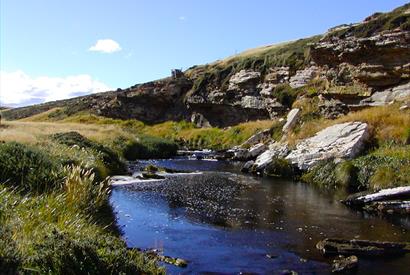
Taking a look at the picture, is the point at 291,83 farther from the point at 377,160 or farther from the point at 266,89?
the point at 377,160

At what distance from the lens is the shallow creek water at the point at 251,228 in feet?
44.5

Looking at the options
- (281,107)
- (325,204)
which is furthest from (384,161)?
(281,107)

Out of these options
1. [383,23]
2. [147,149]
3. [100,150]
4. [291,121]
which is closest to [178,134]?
[147,149]

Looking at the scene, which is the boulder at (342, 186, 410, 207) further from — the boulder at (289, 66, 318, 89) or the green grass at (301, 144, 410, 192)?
the boulder at (289, 66, 318, 89)

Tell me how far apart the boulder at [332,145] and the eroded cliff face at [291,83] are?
634 cm

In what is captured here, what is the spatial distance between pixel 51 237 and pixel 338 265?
7.63 m

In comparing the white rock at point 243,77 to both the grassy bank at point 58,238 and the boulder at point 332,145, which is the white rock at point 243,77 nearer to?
the boulder at point 332,145

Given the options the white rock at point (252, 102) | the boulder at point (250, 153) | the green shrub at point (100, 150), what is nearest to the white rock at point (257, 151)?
the boulder at point (250, 153)

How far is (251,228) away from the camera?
18141 millimetres

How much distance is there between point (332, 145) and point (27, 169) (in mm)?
21904

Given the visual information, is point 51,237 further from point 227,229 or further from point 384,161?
point 384,161

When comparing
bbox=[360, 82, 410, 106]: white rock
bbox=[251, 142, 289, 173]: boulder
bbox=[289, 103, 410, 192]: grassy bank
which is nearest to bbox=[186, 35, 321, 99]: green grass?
bbox=[360, 82, 410, 106]: white rock

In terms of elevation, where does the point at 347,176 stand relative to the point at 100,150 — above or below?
below

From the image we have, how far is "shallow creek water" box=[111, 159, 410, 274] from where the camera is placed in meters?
13.6
